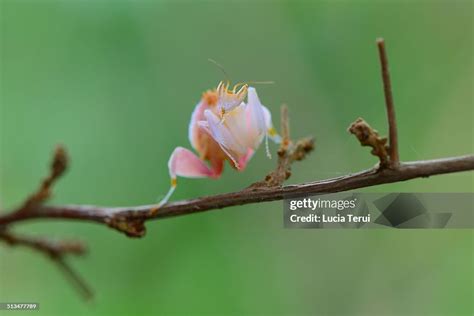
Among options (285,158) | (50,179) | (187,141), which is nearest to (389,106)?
(285,158)

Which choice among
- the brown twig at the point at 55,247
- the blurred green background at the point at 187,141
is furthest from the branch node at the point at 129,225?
the blurred green background at the point at 187,141

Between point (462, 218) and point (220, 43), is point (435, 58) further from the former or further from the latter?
point (462, 218)

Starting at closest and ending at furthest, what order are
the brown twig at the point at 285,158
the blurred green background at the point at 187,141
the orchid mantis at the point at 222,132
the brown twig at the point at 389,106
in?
the brown twig at the point at 389,106, the brown twig at the point at 285,158, the orchid mantis at the point at 222,132, the blurred green background at the point at 187,141

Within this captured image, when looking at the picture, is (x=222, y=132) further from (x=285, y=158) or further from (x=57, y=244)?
(x=57, y=244)

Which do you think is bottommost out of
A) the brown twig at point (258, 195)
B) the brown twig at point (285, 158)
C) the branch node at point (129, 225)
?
the branch node at point (129, 225)

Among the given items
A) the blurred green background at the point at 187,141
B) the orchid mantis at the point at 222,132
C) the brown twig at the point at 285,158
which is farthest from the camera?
the blurred green background at the point at 187,141

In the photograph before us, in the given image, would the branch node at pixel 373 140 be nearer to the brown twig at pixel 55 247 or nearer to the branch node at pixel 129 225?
the branch node at pixel 129 225
